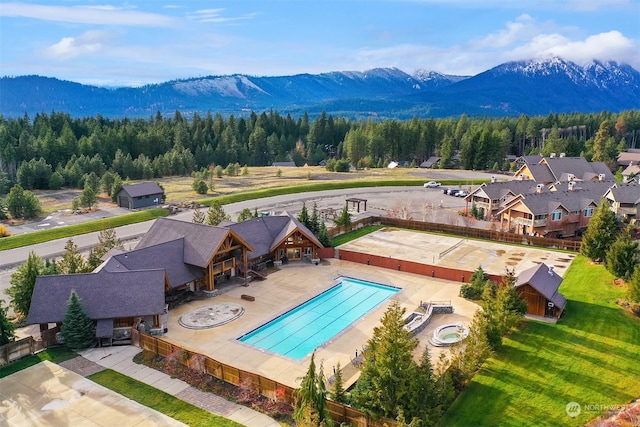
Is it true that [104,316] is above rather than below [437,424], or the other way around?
above

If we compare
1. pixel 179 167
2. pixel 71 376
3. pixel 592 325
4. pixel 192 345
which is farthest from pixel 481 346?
pixel 179 167

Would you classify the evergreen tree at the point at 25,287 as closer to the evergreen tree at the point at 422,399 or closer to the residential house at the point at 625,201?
the evergreen tree at the point at 422,399

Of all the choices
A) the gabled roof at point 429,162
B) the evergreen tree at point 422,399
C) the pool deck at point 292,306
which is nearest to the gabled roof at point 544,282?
the pool deck at point 292,306

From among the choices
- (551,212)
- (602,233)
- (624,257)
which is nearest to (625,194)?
(551,212)

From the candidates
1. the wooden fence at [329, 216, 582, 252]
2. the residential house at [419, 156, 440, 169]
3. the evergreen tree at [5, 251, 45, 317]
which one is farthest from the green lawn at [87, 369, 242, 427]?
the residential house at [419, 156, 440, 169]

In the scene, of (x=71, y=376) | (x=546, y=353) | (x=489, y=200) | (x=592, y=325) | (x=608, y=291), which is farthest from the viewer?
(x=489, y=200)

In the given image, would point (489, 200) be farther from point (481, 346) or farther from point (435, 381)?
point (435, 381)

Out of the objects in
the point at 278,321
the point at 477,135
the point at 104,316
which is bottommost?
the point at 278,321
